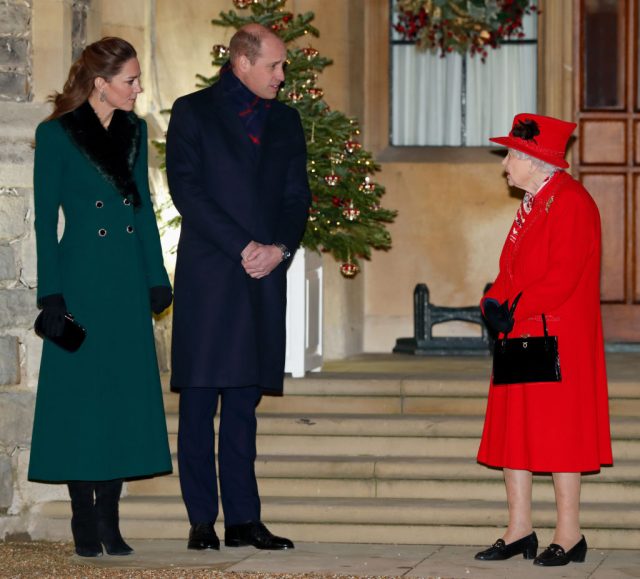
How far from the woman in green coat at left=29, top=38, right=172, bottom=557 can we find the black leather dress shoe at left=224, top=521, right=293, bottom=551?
1.37 ft

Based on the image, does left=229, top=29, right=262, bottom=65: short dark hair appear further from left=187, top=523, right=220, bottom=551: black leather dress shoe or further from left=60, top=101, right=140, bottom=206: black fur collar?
left=187, top=523, right=220, bottom=551: black leather dress shoe

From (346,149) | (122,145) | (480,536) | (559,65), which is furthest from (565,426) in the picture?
(559,65)

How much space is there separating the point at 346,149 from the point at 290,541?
9.20 ft

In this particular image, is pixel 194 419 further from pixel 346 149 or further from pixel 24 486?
pixel 346 149

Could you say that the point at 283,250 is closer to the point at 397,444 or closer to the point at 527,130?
the point at 527,130

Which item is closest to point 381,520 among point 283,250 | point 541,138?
point 283,250

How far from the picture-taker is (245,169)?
6766 millimetres

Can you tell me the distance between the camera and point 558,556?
6379mm

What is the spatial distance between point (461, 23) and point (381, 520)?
481 centimetres

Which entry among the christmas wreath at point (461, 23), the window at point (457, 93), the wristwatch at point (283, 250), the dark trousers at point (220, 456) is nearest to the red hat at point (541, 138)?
the wristwatch at point (283, 250)

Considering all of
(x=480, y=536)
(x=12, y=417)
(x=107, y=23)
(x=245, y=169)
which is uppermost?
(x=107, y=23)

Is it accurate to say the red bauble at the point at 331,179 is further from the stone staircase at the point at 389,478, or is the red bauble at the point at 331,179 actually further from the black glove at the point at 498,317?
the black glove at the point at 498,317

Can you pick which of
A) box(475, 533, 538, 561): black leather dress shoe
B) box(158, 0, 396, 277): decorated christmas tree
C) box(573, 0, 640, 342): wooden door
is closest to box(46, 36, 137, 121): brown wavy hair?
box(158, 0, 396, 277): decorated christmas tree

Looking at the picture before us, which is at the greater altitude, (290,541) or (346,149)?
(346,149)
